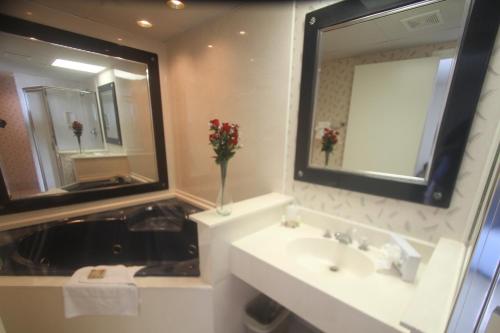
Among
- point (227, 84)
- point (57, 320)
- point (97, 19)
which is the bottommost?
point (57, 320)

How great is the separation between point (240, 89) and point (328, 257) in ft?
4.10

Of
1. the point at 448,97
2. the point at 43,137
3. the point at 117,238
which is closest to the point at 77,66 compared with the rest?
the point at 43,137

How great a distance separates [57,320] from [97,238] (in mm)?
729

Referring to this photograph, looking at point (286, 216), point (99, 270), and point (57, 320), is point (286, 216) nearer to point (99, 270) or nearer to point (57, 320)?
point (99, 270)

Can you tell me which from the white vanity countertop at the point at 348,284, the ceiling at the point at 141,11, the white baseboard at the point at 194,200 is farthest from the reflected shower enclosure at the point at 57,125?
the white vanity countertop at the point at 348,284

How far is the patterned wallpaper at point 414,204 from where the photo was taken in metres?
0.73

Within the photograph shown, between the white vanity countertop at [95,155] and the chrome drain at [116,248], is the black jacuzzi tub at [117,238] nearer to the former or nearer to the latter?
the chrome drain at [116,248]

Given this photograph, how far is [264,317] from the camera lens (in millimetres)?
1182

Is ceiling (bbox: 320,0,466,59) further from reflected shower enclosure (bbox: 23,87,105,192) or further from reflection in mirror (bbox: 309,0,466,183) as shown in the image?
reflected shower enclosure (bbox: 23,87,105,192)

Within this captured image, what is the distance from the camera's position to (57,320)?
1.03m

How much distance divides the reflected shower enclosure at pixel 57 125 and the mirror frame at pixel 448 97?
5.81 feet

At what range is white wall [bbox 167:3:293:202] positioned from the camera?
128 centimetres

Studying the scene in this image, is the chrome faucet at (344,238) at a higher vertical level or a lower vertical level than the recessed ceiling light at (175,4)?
lower

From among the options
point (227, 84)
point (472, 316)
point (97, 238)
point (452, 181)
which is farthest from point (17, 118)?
point (452, 181)
